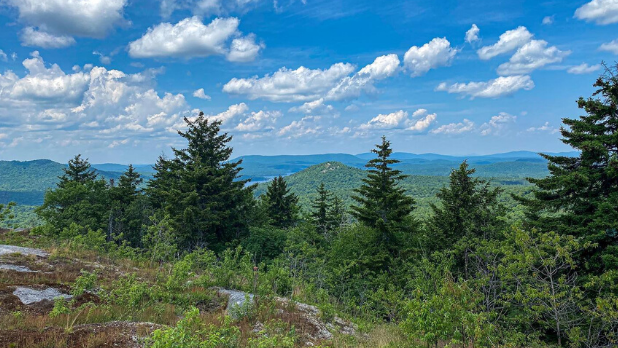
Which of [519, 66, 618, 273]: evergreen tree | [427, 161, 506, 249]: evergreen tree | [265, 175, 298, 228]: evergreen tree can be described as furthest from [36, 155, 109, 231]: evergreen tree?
[519, 66, 618, 273]: evergreen tree

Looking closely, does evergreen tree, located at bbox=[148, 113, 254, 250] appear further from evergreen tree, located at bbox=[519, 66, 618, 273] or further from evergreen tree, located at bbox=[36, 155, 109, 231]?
evergreen tree, located at bbox=[519, 66, 618, 273]

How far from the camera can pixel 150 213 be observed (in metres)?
38.4

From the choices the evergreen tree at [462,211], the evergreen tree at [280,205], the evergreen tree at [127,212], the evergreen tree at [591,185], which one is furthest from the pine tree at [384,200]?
the evergreen tree at [127,212]

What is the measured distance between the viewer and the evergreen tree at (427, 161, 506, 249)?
2323 centimetres

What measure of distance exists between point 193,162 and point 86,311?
24528mm

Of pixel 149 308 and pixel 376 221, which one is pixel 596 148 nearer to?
pixel 376 221

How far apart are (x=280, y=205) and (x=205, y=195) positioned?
16210mm

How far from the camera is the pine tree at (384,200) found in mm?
25000

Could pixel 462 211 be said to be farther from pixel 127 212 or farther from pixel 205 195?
pixel 127 212

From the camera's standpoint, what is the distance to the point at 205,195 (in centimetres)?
3036

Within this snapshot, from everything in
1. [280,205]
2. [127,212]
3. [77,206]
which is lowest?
[280,205]

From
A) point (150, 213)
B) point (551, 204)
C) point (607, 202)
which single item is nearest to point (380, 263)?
point (551, 204)

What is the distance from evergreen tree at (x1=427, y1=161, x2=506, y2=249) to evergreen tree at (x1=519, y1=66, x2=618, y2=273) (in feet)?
15.5

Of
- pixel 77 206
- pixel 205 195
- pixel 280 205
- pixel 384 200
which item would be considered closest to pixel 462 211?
pixel 384 200
